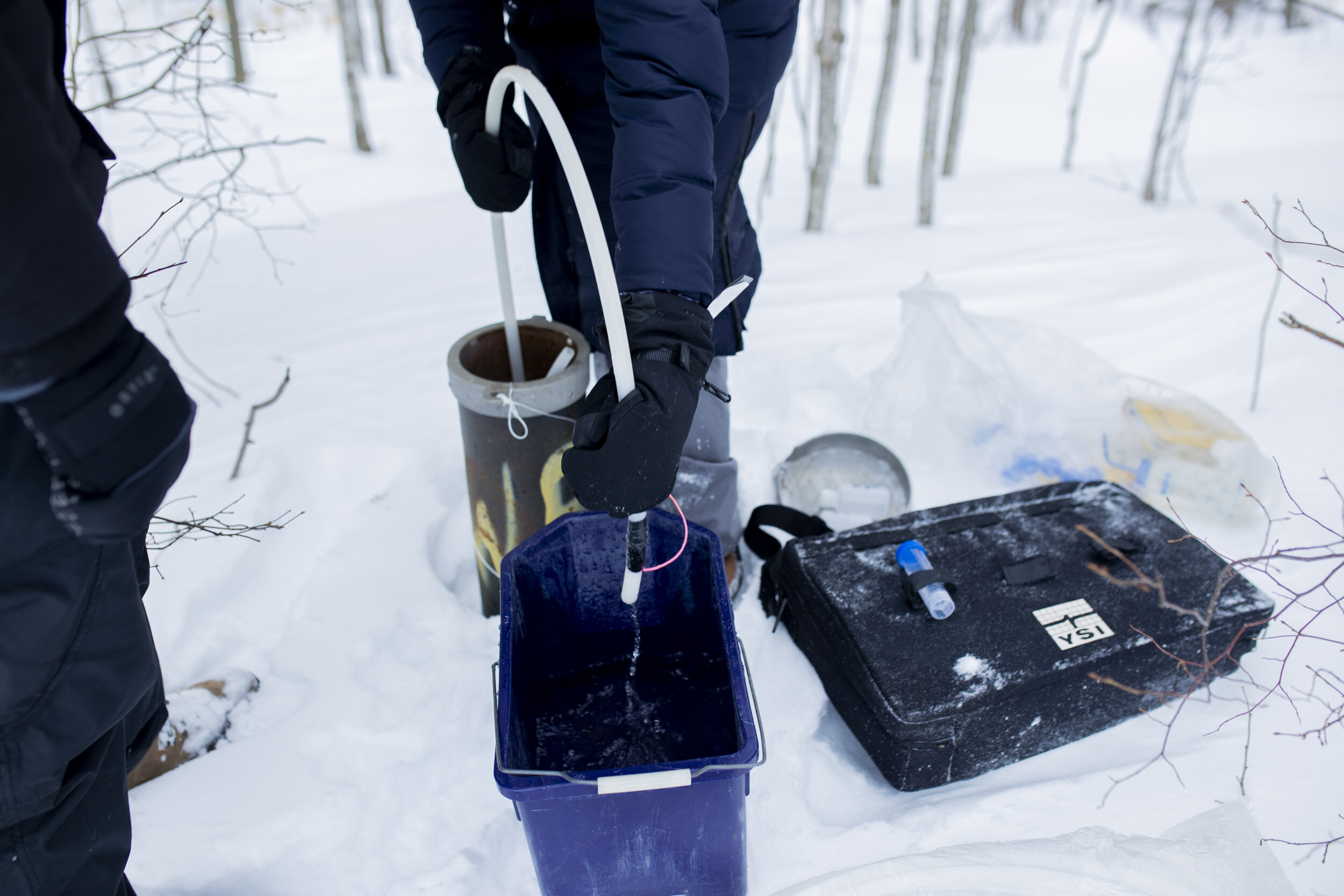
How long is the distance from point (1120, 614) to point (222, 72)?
1163 cm

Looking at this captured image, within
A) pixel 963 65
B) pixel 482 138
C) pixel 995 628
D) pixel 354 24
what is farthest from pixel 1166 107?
pixel 354 24

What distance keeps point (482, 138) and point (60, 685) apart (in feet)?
3.81

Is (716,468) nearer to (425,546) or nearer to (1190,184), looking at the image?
(425,546)

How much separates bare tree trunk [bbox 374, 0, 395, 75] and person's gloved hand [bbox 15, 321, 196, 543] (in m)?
9.93

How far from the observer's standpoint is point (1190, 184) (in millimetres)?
5406

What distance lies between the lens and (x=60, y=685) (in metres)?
0.88

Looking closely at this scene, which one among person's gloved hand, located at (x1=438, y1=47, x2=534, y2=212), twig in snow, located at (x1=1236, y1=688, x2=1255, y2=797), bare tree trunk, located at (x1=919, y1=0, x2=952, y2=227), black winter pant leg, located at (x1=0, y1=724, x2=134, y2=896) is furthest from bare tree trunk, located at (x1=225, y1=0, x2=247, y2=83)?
bare tree trunk, located at (x1=919, y1=0, x2=952, y2=227)

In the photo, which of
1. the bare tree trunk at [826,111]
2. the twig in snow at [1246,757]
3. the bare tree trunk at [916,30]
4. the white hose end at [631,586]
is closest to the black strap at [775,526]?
the white hose end at [631,586]

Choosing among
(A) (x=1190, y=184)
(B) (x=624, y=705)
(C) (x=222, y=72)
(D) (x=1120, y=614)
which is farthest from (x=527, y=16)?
(C) (x=222, y=72)

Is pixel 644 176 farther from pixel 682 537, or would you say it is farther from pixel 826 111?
pixel 826 111

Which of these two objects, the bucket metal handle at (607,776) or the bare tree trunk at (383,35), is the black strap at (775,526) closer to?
the bucket metal handle at (607,776)

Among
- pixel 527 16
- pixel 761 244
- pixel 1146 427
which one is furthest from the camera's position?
pixel 761 244

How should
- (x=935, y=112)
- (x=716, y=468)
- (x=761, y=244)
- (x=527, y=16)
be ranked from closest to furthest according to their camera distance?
(x=527, y=16) < (x=716, y=468) < (x=761, y=244) < (x=935, y=112)

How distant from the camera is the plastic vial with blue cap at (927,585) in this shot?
154cm
